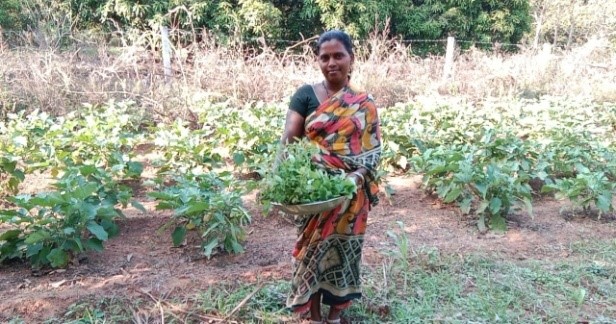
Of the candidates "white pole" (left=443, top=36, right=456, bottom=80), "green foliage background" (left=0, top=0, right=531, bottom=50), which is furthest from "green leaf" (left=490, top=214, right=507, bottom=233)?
"green foliage background" (left=0, top=0, right=531, bottom=50)

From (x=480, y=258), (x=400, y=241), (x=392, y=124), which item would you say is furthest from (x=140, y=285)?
(x=392, y=124)

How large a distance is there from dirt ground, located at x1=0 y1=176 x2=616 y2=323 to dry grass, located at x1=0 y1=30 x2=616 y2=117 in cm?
325

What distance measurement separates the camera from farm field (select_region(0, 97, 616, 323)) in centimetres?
286

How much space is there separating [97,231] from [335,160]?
1.57 metres

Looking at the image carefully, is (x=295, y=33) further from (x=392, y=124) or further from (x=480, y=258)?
(x=480, y=258)

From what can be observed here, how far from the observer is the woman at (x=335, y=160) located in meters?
2.32

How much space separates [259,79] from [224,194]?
480 centimetres

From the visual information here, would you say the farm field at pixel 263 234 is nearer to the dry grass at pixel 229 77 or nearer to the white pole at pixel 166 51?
the dry grass at pixel 229 77

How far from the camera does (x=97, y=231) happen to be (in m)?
3.01

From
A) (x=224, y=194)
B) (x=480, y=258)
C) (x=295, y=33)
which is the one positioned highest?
(x=295, y=33)

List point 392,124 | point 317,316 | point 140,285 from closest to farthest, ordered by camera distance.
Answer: point 317,316, point 140,285, point 392,124

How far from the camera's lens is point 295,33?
44.4 ft

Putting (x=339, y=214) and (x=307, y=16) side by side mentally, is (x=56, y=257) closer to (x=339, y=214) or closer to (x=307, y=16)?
(x=339, y=214)

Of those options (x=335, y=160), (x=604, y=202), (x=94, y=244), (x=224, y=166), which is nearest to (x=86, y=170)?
(x=94, y=244)
